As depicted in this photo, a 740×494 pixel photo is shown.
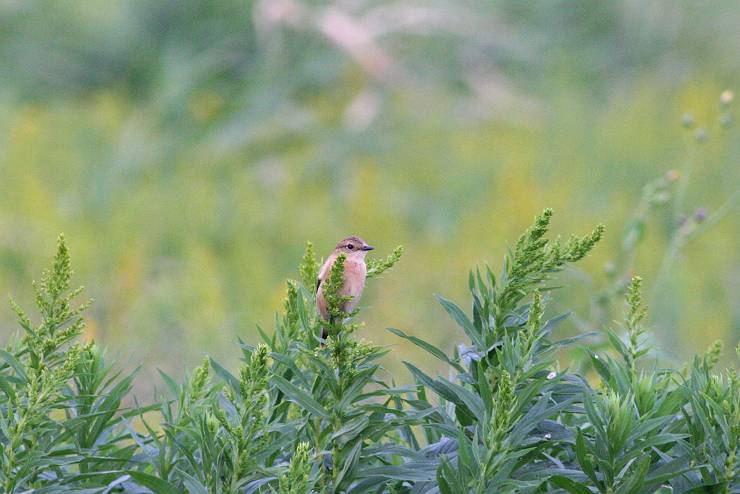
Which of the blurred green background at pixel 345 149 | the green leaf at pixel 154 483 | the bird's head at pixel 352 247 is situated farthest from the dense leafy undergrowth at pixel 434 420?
the blurred green background at pixel 345 149

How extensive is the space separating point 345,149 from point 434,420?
7.70m

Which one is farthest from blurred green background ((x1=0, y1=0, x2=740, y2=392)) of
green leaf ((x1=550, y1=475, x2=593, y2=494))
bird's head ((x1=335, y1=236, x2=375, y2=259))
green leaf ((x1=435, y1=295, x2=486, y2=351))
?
green leaf ((x1=550, y1=475, x2=593, y2=494))

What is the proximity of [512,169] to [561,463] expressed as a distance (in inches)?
259

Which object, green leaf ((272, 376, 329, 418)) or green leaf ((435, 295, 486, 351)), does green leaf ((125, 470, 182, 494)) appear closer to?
green leaf ((272, 376, 329, 418))

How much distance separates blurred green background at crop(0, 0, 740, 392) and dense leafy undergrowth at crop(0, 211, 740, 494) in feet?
12.2

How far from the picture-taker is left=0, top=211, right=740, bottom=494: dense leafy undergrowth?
6.86 ft

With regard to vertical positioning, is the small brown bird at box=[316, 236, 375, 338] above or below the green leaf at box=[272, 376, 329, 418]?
above

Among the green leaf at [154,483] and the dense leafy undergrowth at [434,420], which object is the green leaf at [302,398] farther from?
the green leaf at [154,483]

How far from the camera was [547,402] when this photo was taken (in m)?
2.16

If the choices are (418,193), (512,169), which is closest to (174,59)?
(418,193)

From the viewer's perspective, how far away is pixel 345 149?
9.86 meters

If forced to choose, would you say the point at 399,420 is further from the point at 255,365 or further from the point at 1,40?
the point at 1,40

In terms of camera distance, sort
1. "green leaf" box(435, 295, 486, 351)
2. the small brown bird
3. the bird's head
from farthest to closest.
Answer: the bird's head → the small brown bird → "green leaf" box(435, 295, 486, 351)

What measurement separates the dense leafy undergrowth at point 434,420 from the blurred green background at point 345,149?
12.2 ft
